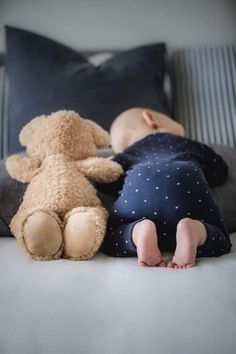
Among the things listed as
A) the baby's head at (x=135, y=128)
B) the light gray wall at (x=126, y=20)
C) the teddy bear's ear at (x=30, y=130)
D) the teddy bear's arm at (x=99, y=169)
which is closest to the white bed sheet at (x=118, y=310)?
the teddy bear's arm at (x=99, y=169)

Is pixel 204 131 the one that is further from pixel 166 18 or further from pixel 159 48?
pixel 166 18

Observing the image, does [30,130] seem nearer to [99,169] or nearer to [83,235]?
[99,169]

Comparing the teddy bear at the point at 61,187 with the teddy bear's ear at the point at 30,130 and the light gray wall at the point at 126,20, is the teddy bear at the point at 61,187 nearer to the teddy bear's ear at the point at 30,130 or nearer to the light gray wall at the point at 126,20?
the teddy bear's ear at the point at 30,130

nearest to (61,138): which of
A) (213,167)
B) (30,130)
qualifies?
(30,130)

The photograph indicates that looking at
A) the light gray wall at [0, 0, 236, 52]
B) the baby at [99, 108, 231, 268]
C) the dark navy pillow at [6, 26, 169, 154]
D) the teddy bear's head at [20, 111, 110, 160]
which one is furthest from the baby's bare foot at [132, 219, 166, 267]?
the light gray wall at [0, 0, 236, 52]

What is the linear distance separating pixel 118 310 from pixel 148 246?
18 cm

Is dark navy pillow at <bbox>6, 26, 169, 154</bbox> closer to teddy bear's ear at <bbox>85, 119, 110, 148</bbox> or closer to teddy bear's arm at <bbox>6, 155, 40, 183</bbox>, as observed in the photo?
teddy bear's ear at <bbox>85, 119, 110, 148</bbox>

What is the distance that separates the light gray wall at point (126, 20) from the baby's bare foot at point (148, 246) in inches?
48.1

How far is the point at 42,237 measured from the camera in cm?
81

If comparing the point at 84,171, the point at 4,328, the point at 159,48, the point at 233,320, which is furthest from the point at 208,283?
the point at 159,48

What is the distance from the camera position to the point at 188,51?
179cm

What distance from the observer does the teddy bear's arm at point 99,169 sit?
101 centimetres

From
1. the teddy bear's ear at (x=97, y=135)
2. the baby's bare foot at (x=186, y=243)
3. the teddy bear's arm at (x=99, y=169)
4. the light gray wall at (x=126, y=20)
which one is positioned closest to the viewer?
the baby's bare foot at (x=186, y=243)

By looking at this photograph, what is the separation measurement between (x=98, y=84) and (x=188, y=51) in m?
0.48
